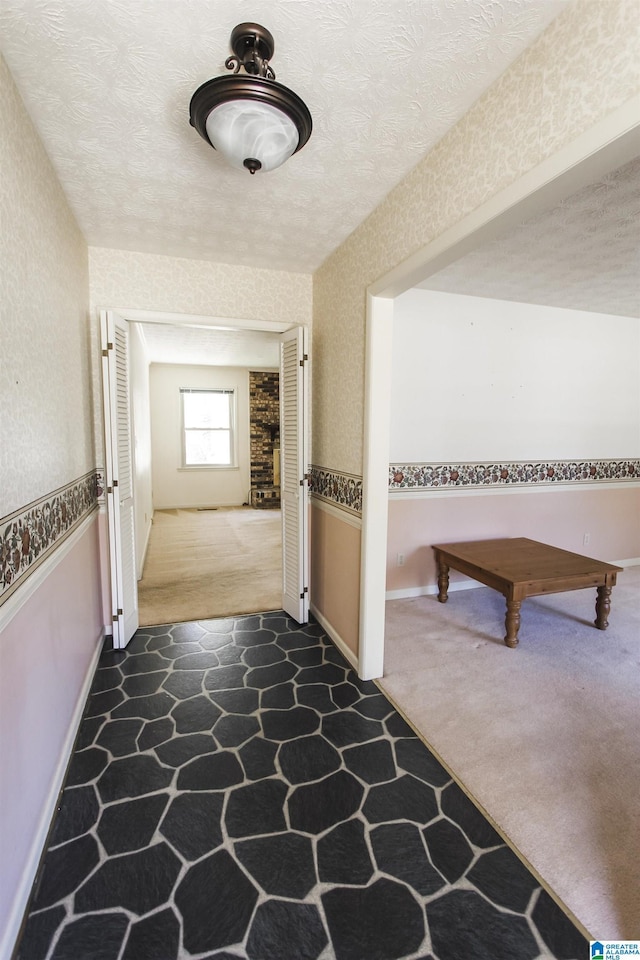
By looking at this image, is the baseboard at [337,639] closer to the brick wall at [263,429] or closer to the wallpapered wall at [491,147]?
A: the wallpapered wall at [491,147]

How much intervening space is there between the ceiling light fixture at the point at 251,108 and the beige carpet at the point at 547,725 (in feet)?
8.06

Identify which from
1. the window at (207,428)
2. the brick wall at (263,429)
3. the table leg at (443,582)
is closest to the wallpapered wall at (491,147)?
the table leg at (443,582)

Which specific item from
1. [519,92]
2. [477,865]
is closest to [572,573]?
[477,865]

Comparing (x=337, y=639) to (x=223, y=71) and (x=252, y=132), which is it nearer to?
(x=252, y=132)

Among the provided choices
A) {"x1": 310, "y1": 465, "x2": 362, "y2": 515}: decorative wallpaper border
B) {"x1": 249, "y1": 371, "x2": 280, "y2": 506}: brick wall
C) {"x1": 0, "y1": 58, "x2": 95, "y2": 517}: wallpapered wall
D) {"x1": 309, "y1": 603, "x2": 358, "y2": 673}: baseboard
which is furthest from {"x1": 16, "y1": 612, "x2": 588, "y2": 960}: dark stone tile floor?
{"x1": 249, "y1": 371, "x2": 280, "y2": 506}: brick wall

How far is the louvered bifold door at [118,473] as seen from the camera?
2.62m

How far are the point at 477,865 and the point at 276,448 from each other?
6.96 m

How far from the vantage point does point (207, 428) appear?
7832 millimetres

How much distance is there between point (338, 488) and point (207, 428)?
5.58 m

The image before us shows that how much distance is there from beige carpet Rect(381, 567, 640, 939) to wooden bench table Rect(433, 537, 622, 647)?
201 mm

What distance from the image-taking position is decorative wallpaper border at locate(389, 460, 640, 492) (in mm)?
3586

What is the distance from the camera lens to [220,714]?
2.12 meters

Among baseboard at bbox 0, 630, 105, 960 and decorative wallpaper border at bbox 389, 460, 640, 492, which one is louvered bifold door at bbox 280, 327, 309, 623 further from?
baseboard at bbox 0, 630, 105, 960

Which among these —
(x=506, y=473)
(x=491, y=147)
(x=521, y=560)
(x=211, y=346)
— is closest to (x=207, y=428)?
(x=211, y=346)
